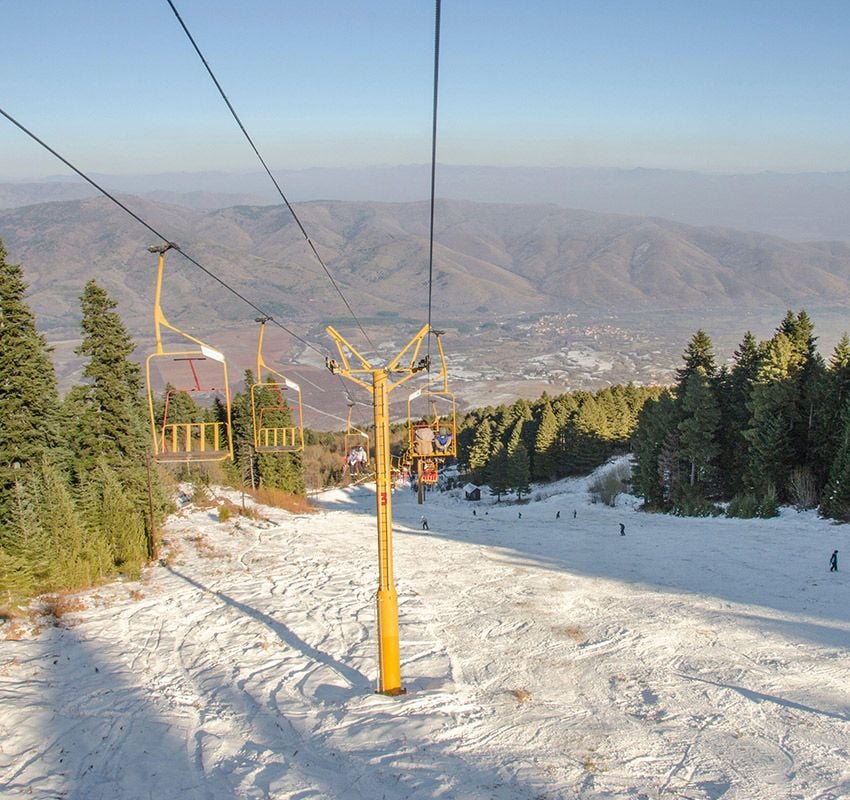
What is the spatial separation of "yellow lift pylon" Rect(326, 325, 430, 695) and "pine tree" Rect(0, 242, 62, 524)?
15.2 metres

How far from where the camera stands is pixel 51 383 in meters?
28.8

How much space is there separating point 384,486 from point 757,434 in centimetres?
3218

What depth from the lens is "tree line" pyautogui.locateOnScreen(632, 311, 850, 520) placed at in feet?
117

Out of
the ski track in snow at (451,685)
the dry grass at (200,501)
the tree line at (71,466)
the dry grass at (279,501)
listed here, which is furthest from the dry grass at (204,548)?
the dry grass at (279,501)

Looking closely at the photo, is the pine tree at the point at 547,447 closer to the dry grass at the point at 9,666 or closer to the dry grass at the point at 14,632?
the dry grass at the point at 14,632

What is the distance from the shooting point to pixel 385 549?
12.1 metres

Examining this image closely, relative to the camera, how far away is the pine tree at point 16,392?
2255 centimetres

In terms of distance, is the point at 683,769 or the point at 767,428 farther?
the point at 767,428

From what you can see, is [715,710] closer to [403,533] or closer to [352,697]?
[352,697]


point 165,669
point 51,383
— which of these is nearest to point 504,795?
point 165,669

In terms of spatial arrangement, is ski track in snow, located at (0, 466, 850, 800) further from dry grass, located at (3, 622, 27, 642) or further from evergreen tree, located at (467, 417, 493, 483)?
evergreen tree, located at (467, 417, 493, 483)

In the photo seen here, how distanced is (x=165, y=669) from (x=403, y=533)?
2237 cm

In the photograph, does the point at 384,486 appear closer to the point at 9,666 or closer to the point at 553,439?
the point at 9,666

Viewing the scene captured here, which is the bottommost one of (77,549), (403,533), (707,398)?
(403,533)
